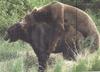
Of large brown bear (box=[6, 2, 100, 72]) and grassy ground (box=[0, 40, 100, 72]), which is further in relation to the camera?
large brown bear (box=[6, 2, 100, 72])

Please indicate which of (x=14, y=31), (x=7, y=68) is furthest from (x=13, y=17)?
(x=7, y=68)

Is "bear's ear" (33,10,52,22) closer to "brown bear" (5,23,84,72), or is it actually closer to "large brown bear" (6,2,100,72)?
"large brown bear" (6,2,100,72)

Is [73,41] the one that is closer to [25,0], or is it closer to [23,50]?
[23,50]

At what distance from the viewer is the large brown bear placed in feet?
30.9

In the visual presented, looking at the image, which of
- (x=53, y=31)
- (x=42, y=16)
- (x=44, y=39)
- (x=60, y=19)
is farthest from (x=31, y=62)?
(x=60, y=19)

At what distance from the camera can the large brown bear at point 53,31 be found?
943 centimetres

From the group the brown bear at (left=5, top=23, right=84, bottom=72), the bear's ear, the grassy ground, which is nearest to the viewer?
the grassy ground

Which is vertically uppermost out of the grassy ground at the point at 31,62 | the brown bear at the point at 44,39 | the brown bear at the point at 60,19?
the brown bear at the point at 60,19

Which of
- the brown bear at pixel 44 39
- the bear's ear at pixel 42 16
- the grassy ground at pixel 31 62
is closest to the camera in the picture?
the grassy ground at pixel 31 62

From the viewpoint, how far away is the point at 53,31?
9.54m

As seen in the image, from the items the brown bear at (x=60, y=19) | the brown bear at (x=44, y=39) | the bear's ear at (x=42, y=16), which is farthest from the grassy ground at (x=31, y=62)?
the bear's ear at (x=42, y=16)

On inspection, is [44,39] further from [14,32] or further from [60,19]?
[14,32]

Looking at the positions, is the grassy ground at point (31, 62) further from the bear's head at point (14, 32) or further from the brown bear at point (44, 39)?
the bear's head at point (14, 32)

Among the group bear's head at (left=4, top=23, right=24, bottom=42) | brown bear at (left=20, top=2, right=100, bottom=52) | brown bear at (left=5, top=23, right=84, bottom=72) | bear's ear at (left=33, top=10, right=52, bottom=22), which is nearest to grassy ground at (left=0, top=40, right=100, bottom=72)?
brown bear at (left=5, top=23, right=84, bottom=72)
